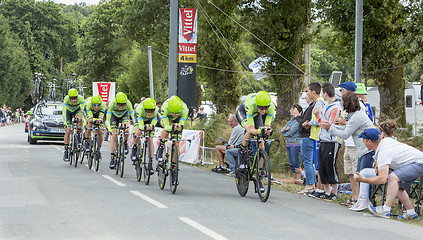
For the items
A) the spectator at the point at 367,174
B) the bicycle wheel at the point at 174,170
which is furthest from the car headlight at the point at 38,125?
the spectator at the point at 367,174

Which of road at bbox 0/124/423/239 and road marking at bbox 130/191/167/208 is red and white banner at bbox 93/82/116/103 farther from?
road marking at bbox 130/191/167/208

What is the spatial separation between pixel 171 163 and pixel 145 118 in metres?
2.25

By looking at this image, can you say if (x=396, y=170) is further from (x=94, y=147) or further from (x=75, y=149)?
(x=75, y=149)

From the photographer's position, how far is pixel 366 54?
26.9m

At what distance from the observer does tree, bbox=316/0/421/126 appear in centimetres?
2523

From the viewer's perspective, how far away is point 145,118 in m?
14.2

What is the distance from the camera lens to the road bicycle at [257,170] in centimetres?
1112

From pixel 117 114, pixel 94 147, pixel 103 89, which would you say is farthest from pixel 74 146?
pixel 103 89

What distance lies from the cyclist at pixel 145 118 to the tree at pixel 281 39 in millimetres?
12129

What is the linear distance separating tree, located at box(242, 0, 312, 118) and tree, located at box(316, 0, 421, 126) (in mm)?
1316

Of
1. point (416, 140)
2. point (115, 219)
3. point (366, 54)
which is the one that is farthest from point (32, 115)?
point (115, 219)

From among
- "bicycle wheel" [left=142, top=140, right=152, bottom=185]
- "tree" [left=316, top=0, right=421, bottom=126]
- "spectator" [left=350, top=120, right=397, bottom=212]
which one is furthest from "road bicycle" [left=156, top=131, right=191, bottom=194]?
"tree" [left=316, top=0, right=421, bottom=126]

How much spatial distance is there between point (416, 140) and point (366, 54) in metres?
12.7

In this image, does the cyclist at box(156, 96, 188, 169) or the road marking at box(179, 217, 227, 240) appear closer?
the road marking at box(179, 217, 227, 240)
